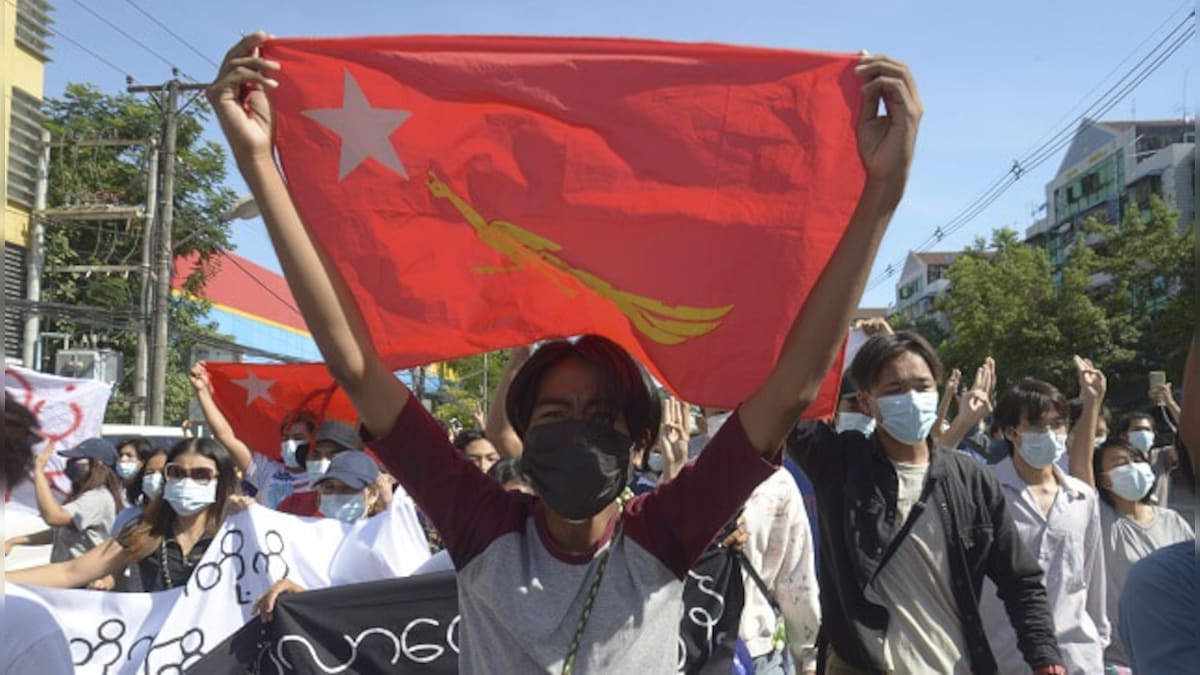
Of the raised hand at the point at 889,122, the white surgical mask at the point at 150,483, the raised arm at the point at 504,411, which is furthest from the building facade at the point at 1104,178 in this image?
→ the raised hand at the point at 889,122

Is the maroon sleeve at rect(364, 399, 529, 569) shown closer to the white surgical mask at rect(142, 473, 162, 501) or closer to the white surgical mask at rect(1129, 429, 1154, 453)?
the white surgical mask at rect(142, 473, 162, 501)

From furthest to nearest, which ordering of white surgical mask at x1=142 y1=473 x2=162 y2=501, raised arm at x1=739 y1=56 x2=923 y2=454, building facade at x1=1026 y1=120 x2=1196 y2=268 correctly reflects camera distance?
building facade at x1=1026 y1=120 x2=1196 y2=268 → white surgical mask at x1=142 y1=473 x2=162 y2=501 → raised arm at x1=739 y1=56 x2=923 y2=454

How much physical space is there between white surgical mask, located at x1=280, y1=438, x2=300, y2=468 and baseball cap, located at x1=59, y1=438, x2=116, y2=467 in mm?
1199

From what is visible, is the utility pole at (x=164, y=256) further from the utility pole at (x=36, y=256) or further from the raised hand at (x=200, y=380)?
the raised hand at (x=200, y=380)

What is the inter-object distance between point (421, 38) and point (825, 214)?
3.52ft

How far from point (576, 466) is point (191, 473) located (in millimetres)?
3972

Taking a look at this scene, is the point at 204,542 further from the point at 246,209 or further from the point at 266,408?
the point at 246,209

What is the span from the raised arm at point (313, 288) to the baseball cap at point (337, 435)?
4.59m

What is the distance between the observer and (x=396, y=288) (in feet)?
8.89

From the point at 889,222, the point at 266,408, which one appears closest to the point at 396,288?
the point at 889,222

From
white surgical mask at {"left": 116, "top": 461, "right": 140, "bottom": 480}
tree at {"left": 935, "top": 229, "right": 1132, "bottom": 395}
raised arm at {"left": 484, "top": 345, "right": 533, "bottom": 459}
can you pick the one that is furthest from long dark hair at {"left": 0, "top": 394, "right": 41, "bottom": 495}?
tree at {"left": 935, "top": 229, "right": 1132, "bottom": 395}

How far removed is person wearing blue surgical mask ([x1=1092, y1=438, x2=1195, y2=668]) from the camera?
4.80m

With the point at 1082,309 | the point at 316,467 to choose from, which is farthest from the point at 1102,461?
the point at 1082,309

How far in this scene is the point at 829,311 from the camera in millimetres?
1869
